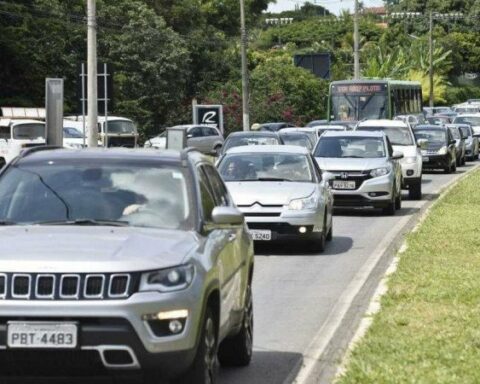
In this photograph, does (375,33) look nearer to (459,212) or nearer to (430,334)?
(459,212)

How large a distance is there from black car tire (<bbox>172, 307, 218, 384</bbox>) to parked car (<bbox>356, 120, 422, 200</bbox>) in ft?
79.0

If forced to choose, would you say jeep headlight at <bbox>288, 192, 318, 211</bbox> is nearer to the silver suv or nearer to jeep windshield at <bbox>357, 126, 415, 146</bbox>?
the silver suv

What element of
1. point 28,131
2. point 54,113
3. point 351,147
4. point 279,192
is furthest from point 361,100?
point 279,192

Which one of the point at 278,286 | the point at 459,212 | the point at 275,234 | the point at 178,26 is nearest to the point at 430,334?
the point at 278,286

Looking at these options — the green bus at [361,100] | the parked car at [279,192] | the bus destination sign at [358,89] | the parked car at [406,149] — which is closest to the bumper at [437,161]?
the parked car at [406,149]

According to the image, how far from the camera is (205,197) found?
9.02 metres

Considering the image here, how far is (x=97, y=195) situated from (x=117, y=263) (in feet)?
4.52

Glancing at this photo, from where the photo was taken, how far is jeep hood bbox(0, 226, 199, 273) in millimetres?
7492

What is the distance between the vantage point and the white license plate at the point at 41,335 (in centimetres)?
745

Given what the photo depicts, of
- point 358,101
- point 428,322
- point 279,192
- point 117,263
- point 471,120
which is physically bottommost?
point 428,322

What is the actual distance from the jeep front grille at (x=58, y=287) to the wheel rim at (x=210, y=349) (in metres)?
0.71

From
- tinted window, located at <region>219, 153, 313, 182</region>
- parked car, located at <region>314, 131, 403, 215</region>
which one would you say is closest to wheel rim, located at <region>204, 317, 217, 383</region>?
tinted window, located at <region>219, 153, 313, 182</region>

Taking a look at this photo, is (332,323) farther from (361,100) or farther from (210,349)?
(361,100)

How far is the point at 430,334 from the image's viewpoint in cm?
1097
